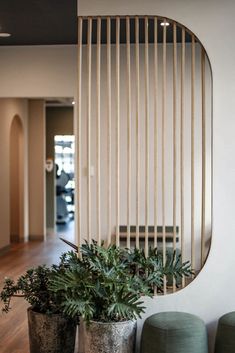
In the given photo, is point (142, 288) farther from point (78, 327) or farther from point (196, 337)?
point (78, 327)

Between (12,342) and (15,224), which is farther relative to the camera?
Result: (15,224)

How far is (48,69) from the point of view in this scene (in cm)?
664

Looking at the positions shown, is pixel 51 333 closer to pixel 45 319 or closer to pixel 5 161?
pixel 45 319

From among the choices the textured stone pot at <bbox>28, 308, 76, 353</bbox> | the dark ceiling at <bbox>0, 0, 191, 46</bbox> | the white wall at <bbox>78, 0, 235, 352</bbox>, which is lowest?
the textured stone pot at <bbox>28, 308, 76, 353</bbox>

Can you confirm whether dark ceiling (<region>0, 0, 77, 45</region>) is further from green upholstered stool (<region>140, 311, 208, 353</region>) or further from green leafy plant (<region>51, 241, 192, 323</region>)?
green upholstered stool (<region>140, 311, 208, 353</region>)

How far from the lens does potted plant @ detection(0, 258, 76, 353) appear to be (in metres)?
3.73

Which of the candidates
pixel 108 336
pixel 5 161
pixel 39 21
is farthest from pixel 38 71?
pixel 108 336

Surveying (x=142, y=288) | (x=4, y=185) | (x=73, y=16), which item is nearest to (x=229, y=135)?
(x=142, y=288)

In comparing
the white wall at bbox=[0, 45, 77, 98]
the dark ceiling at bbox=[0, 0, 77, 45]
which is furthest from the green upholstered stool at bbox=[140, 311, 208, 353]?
the white wall at bbox=[0, 45, 77, 98]

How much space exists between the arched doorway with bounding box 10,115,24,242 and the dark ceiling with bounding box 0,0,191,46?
3769 mm

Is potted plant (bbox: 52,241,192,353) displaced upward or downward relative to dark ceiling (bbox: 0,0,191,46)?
downward

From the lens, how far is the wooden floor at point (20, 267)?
14.7 ft

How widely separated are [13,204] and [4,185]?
1.37m

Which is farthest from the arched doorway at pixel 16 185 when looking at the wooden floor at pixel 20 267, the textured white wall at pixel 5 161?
the textured white wall at pixel 5 161
